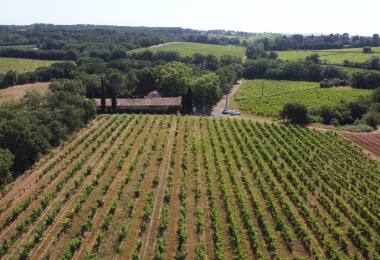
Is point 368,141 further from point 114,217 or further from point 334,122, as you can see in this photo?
point 114,217

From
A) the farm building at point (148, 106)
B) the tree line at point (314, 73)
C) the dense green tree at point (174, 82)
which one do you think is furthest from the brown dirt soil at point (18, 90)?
the tree line at point (314, 73)

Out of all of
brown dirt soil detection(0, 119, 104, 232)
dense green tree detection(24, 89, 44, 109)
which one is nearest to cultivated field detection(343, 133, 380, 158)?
brown dirt soil detection(0, 119, 104, 232)

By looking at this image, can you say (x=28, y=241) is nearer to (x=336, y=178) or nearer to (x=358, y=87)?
(x=336, y=178)

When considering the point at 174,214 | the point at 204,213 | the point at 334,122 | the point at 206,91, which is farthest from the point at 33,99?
the point at 334,122

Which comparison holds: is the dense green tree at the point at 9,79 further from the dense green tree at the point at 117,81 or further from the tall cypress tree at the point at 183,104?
the tall cypress tree at the point at 183,104

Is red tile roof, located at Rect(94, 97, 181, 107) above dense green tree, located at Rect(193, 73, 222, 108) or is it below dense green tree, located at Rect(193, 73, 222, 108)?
below

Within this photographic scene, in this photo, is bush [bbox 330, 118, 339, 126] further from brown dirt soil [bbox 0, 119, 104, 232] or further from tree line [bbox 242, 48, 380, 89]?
brown dirt soil [bbox 0, 119, 104, 232]

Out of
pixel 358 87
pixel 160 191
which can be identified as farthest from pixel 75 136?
pixel 358 87
